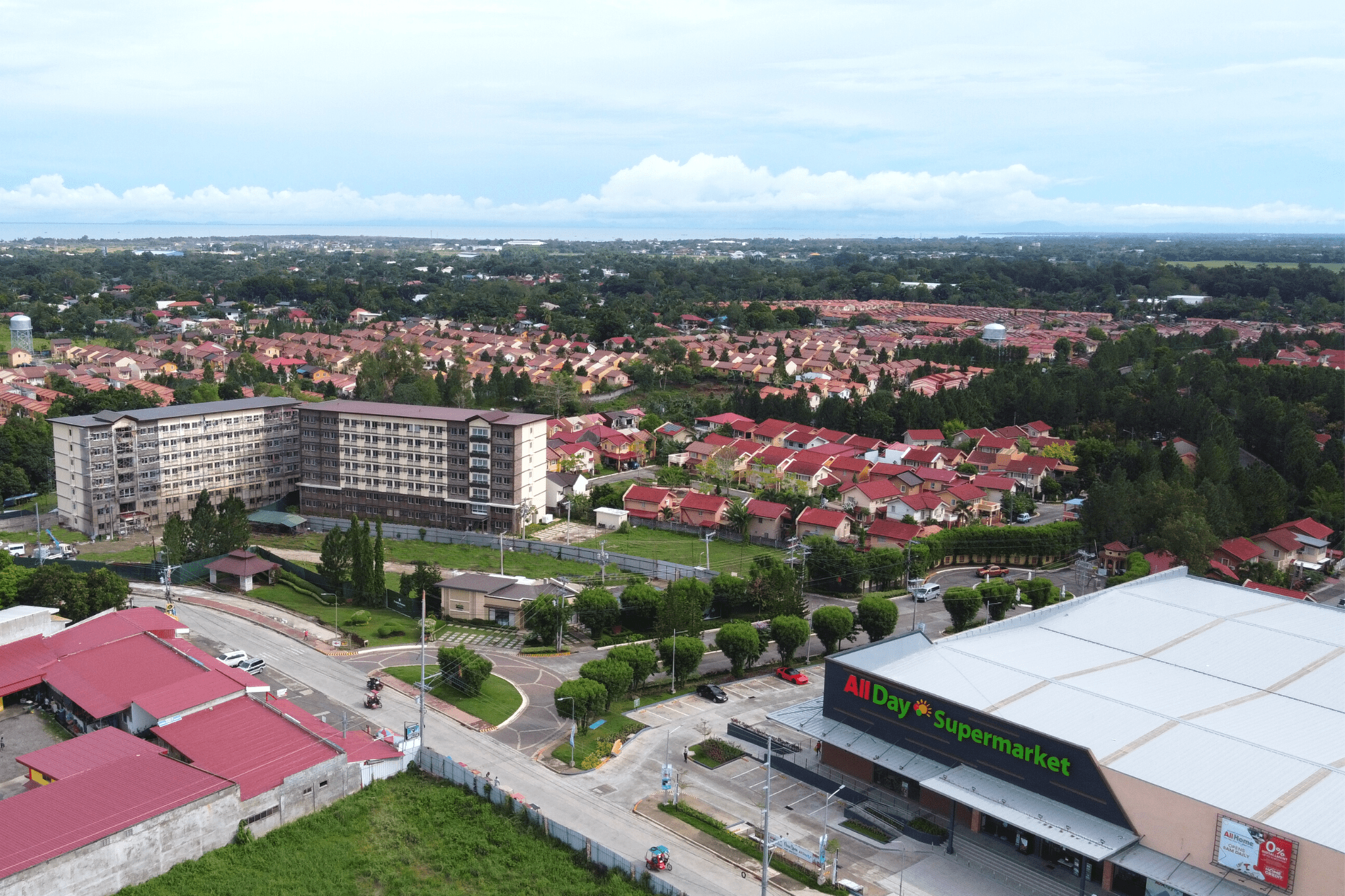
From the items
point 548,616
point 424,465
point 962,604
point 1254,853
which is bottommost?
point 962,604

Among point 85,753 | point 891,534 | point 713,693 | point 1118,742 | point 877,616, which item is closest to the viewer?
point 1118,742

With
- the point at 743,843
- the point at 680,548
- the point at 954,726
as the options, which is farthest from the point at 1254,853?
the point at 680,548

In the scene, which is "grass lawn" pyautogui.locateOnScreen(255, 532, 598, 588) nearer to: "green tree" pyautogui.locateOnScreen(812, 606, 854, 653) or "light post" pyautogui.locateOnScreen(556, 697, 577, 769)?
"green tree" pyautogui.locateOnScreen(812, 606, 854, 653)

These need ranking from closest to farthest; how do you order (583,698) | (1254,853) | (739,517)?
(1254,853) → (583,698) → (739,517)

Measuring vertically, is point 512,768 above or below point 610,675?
below

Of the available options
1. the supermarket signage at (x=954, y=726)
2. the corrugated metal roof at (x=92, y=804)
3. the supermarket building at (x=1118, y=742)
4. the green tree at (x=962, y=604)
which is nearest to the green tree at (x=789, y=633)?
the supermarket building at (x=1118, y=742)

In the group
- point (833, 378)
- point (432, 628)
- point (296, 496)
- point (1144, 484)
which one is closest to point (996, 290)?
point (833, 378)

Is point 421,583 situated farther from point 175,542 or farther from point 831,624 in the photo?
point 831,624
